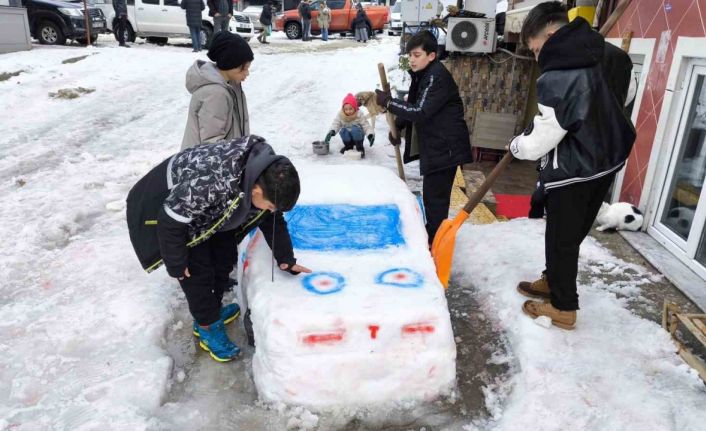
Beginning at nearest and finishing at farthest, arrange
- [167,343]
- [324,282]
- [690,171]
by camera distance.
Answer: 1. [324,282]
2. [167,343]
3. [690,171]

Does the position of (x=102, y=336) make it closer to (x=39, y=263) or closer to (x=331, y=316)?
(x=39, y=263)

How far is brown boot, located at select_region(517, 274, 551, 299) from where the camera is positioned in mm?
3301

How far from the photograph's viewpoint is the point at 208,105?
3.03 metres

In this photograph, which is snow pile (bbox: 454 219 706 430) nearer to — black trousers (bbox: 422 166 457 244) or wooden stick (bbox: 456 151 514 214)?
black trousers (bbox: 422 166 457 244)

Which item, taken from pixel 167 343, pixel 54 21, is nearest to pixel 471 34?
pixel 167 343

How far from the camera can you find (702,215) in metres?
3.75

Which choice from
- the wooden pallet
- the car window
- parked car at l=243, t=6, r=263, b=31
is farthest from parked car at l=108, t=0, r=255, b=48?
the wooden pallet

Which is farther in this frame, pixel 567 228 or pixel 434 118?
pixel 434 118

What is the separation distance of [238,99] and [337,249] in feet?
3.98

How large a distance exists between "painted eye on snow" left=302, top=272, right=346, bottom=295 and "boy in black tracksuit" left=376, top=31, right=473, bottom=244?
1.38 metres

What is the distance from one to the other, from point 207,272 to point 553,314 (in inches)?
79.0

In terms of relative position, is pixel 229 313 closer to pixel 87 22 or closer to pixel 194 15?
pixel 194 15

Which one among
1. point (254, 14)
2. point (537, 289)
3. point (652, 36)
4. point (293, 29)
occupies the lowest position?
point (537, 289)

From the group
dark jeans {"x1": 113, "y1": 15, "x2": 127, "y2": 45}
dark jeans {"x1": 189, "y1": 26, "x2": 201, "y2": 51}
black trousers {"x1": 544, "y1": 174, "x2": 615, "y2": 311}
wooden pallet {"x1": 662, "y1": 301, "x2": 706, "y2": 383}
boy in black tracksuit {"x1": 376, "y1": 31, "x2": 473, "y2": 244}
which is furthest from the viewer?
dark jeans {"x1": 113, "y1": 15, "x2": 127, "y2": 45}
